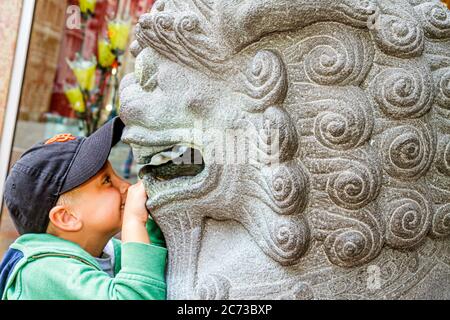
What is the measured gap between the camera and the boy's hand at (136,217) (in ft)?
3.43

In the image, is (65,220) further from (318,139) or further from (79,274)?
(318,139)

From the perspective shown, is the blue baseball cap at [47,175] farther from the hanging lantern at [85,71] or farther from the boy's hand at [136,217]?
the hanging lantern at [85,71]

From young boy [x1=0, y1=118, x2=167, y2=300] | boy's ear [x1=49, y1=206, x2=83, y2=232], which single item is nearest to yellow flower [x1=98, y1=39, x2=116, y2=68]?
young boy [x1=0, y1=118, x2=167, y2=300]

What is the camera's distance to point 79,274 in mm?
1029

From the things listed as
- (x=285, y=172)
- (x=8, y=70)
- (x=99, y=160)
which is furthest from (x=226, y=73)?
(x=8, y=70)

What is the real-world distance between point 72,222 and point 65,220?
0.04 ft

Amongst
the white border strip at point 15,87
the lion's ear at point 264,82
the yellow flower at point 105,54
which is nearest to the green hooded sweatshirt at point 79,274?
the lion's ear at point 264,82

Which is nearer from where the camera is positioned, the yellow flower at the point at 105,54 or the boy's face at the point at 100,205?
the boy's face at the point at 100,205

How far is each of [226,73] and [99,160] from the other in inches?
12.2

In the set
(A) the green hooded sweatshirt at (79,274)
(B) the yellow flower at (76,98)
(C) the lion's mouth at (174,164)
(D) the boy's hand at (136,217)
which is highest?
(C) the lion's mouth at (174,164)

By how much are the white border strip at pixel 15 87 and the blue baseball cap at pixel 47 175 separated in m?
1.31

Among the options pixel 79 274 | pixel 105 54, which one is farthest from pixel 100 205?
pixel 105 54

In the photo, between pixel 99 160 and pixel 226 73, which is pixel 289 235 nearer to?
pixel 226 73
